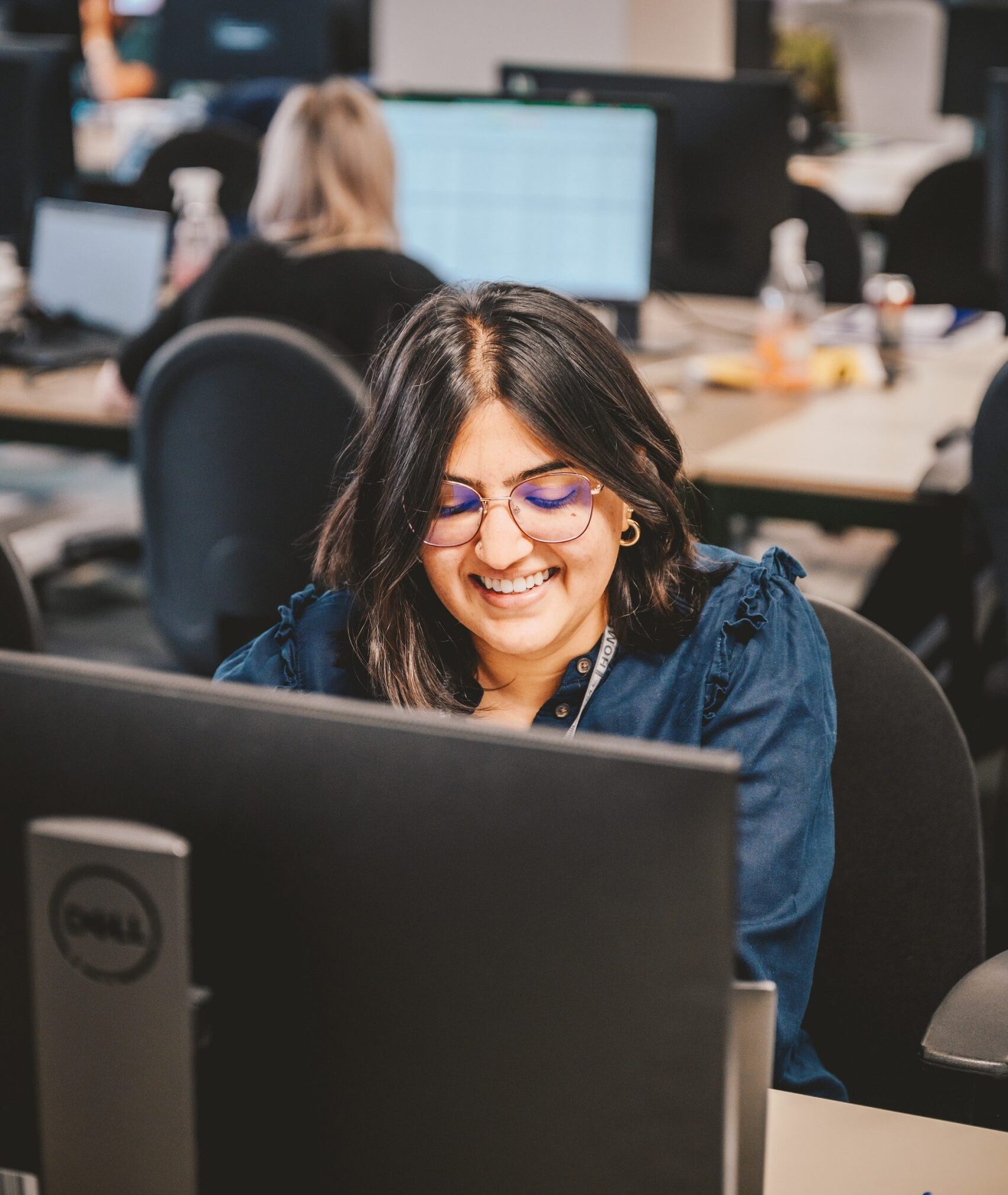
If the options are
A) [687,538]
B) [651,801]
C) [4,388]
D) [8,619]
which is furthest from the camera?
[4,388]

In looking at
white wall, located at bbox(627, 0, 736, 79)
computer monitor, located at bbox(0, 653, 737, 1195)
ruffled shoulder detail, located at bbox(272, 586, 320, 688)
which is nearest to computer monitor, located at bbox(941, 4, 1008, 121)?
white wall, located at bbox(627, 0, 736, 79)

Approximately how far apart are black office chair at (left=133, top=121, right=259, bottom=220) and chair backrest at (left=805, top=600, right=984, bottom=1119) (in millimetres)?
3111

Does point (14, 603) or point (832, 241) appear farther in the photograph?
point (832, 241)

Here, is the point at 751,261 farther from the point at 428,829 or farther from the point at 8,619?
the point at 428,829

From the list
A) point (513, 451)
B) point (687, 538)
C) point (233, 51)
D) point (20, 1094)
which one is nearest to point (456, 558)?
point (513, 451)

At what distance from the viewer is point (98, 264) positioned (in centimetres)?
307

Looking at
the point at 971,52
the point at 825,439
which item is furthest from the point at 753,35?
the point at 825,439

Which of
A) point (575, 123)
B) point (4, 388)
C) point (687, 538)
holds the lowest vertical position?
point (4, 388)

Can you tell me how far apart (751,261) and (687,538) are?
7.14ft

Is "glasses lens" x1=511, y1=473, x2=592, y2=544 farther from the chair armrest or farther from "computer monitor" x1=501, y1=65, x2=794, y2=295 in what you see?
"computer monitor" x1=501, y1=65, x2=794, y2=295

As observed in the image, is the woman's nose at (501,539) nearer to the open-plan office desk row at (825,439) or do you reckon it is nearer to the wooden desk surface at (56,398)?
the open-plan office desk row at (825,439)

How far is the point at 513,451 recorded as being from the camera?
104 centimetres

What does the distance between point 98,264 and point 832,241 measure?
67.6 inches

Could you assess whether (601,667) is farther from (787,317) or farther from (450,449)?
(787,317)
